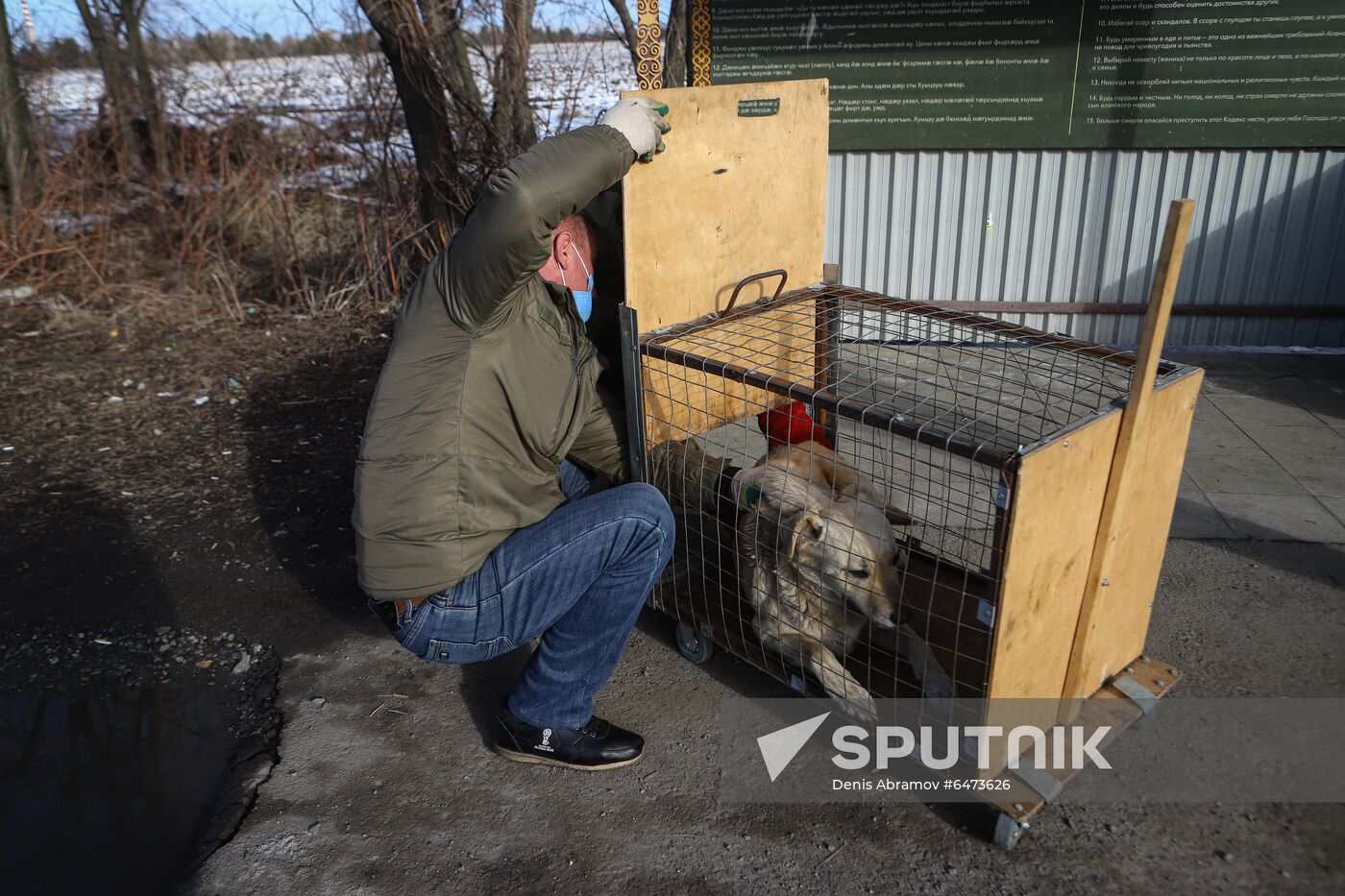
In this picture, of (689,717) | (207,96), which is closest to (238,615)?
(689,717)

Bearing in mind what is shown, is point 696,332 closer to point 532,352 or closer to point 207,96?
point 532,352

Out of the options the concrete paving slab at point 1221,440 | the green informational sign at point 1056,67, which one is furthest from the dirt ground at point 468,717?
the green informational sign at point 1056,67

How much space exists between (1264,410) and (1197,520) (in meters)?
1.85

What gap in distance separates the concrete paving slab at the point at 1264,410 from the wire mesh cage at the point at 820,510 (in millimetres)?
3087

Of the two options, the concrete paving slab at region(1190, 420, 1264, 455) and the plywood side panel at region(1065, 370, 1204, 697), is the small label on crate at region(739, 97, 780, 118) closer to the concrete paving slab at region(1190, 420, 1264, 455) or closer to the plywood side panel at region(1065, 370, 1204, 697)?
the plywood side panel at region(1065, 370, 1204, 697)

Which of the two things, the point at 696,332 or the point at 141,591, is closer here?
the point at 696,332

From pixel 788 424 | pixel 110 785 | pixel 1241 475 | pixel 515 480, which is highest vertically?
pixel 515 480

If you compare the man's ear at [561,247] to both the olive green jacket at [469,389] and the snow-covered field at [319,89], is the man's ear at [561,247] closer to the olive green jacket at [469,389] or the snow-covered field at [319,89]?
the olive green jacket at [469,389]

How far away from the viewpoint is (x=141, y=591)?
400 cm

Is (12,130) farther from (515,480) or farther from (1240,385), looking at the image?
(1240,385)

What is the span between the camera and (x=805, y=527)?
282cm

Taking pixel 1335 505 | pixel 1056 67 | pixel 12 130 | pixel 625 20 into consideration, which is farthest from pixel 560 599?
pixel 12 130

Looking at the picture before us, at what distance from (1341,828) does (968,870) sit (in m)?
1.07

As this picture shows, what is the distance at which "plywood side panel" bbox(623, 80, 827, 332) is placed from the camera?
304 cm
